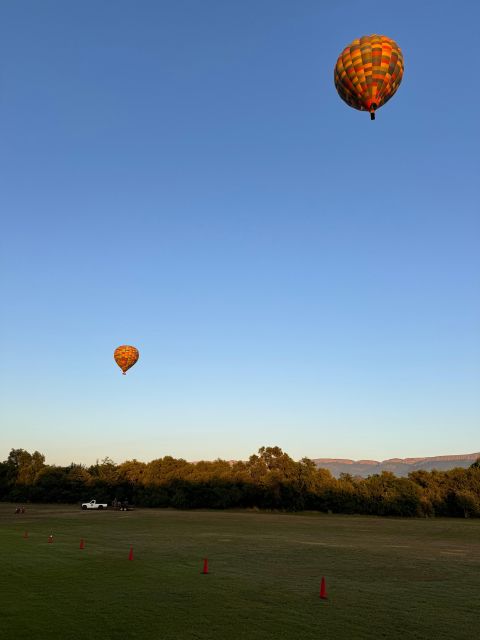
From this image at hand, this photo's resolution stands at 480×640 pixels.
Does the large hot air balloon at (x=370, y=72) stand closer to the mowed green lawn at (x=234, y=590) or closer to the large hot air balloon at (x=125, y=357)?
the mowed green lawn at (x=234, y=590)

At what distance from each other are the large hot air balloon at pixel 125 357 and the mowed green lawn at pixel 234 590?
41.5 meters

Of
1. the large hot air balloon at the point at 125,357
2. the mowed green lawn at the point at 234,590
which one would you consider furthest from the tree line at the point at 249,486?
the mowed green lawn at the point at 234,590

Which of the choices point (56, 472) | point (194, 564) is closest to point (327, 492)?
point (56, 472)

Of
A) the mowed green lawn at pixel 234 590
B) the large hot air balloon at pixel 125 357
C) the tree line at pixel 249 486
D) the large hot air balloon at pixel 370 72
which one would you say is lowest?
the mowed green lawn at pixel 234 590

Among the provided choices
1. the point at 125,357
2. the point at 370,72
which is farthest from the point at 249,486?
the point at 370,72

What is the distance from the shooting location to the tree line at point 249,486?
67.9 m

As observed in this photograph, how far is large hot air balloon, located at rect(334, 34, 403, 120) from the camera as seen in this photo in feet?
100

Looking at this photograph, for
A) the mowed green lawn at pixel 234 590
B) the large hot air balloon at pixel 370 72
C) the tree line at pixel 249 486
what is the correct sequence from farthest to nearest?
the tree line at pixel 249 486 → the large hot air balloon at pixel 370 72 → the mowed green lawn at pixel 234 590

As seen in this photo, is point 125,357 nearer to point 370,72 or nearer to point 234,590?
point 370,72

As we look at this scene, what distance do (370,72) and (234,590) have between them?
27.3 meters

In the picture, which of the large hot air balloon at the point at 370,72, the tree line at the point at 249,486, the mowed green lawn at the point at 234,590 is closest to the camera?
the mowed green lawn at the point at 234,590

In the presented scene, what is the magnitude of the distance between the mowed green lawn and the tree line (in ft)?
134

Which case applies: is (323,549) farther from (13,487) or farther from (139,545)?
(13,487)

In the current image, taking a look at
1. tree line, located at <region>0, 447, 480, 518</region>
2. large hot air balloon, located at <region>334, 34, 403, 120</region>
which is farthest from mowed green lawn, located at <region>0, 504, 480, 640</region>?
tree line, located at <region>0, 447, 480, 518</region>
